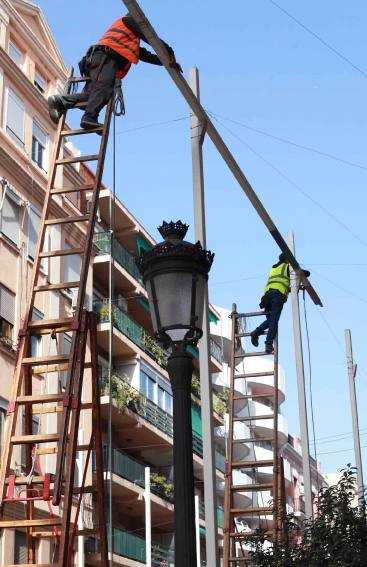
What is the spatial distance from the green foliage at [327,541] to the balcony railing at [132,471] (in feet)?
60.8

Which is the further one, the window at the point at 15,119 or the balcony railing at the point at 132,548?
the balcony railing at the point at 132,548

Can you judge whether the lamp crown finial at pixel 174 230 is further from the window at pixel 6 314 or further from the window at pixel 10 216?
the window at pixel 10 216

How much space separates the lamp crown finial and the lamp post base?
0.89m

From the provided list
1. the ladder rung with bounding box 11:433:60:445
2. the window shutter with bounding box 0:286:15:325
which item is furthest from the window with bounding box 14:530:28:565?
the ladder rung with bounding box 11:433:60:445

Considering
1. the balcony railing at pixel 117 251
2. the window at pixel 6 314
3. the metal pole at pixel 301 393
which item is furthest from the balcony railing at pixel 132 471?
the metal pole at pixel 301 393

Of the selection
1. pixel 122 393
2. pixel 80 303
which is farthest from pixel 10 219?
pixel 80 303

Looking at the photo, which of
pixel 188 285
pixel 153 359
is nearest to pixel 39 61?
pixel 153 359

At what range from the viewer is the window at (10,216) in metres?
24.0

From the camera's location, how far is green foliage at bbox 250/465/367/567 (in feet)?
38.4

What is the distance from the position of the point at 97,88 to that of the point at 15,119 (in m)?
13.6

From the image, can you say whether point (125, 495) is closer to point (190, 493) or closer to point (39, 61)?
point (39, 61)

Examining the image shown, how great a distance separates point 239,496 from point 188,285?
43971mm

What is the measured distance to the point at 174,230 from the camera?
7.44 metres

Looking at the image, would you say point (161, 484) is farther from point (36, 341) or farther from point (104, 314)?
point (36, 341)
